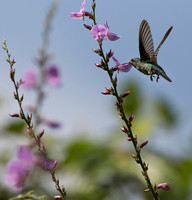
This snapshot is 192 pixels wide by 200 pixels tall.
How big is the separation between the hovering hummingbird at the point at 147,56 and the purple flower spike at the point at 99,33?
1.30ft

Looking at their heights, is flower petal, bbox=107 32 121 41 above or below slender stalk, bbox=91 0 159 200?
above

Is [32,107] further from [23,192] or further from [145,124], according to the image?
[145,124]

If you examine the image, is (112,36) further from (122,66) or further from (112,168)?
(112,168)

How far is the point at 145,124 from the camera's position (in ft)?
36.9

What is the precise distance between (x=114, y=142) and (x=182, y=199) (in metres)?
2.36

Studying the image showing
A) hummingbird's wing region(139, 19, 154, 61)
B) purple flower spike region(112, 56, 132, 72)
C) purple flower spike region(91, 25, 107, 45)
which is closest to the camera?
purple flower spike region(91, 25, 107, 45)

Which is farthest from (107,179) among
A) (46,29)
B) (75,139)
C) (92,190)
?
(46,29)

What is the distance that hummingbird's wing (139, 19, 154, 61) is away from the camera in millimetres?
3035

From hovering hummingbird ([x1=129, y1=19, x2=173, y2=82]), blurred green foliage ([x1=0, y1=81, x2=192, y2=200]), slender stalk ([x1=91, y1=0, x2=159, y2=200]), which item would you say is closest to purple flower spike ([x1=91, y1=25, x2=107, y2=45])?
slender stalk ([x1=91, y1=0, x2=159, y2=200])

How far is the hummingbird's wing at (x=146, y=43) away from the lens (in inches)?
119

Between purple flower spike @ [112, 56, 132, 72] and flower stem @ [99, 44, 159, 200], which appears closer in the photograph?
flower stem @ [99, 44, 159, 200]

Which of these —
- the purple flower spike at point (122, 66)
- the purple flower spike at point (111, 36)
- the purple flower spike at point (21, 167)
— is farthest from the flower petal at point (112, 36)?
the purple flower spike at point (21, 167)

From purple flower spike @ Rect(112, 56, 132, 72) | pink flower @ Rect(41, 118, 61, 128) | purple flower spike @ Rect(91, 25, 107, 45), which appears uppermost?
purple flower spike @ Rect(91, 25, 107, 45)

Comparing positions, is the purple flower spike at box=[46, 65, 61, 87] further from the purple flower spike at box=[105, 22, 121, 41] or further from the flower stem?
the flower stem
